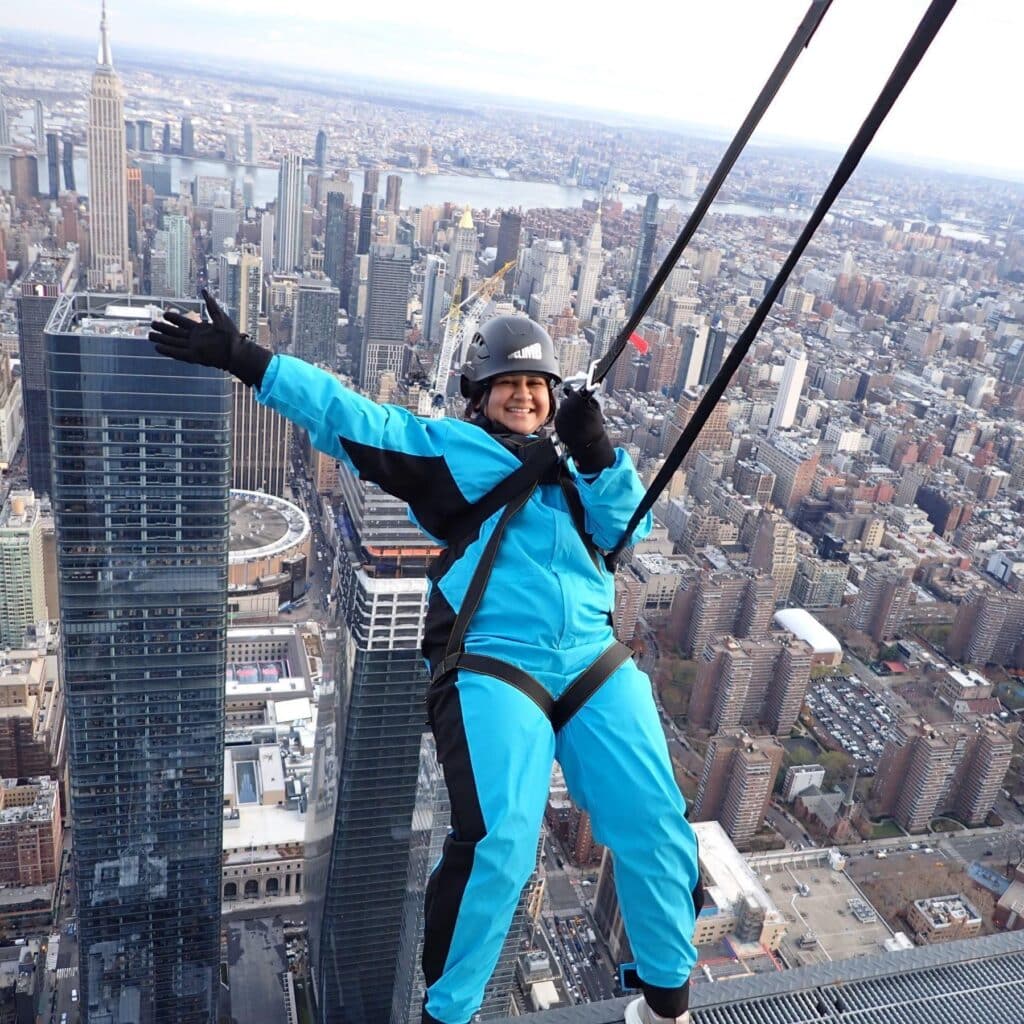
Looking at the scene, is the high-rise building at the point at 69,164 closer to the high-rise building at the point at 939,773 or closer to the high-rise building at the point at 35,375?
the high-rise building at the point at 35,375

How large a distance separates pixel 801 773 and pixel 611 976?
320 centimetres

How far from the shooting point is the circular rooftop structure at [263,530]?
1295 centimetres

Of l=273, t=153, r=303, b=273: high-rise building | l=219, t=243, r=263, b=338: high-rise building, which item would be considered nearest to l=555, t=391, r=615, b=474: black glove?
l=219, t=243, r=263, b=338: high-rise building

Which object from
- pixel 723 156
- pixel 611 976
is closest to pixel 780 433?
pixel 611 976

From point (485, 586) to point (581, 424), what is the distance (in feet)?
0.85

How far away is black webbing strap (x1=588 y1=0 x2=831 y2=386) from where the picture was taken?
0.94m

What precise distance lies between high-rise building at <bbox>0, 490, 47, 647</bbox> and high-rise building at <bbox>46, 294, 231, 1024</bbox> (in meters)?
5.15

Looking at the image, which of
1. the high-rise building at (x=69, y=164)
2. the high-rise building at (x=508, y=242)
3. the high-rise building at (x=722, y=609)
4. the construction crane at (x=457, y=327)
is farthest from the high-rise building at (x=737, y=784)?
the high-rise building at (x=69, y=164)

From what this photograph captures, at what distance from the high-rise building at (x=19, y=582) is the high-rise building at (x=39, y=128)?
38.6ft

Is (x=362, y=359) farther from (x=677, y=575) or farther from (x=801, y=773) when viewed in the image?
(x=801, y=773)

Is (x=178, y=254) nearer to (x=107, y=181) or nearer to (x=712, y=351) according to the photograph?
(x=107, y=181)

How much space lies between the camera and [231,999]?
7391 mm

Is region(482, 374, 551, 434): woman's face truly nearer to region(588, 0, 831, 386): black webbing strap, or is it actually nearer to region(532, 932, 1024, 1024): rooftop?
region(588, 0, 831, 386): black webbing strap

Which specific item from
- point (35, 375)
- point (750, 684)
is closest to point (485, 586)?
point (750, 684)
